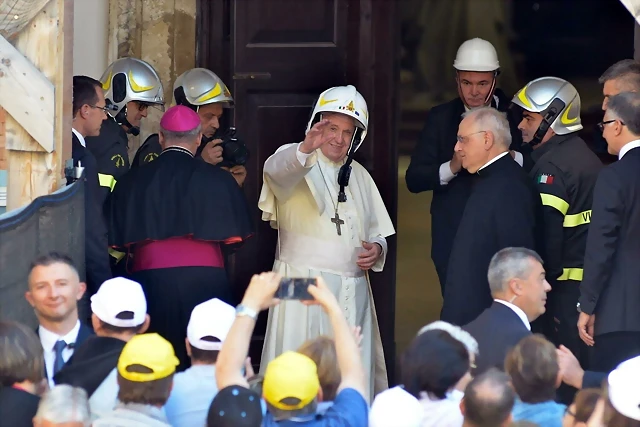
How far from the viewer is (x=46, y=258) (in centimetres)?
507

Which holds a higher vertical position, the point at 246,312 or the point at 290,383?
the point at 246,312

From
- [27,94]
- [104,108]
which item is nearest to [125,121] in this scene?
[104,108]

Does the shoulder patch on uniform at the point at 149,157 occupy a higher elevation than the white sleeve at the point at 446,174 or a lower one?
higher

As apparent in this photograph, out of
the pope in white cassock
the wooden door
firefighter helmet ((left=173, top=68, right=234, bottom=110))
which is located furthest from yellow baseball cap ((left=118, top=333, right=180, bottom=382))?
the wooden door

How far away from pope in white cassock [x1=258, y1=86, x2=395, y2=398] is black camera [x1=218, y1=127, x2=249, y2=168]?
416mm

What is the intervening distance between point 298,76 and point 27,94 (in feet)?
8.15

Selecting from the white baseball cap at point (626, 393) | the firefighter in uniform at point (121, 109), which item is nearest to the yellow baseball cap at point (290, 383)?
the white baseball cap at point (626, 393)

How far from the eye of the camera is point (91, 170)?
20.0ft

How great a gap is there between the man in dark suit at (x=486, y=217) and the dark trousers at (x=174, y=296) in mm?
1080

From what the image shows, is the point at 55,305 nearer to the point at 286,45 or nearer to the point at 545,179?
the point at 545,179

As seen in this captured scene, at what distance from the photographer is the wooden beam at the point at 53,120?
5.66 metres

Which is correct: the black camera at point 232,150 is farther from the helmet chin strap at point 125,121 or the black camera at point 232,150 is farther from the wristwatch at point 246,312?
the wristwatch at point 246,312

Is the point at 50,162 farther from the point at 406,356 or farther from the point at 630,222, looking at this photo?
the point at 630,222

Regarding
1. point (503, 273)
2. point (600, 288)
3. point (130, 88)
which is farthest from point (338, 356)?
point (130, 88)
